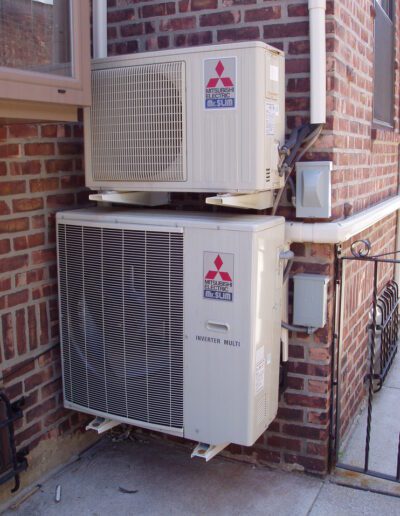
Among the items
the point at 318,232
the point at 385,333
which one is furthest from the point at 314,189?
the point at 385,333

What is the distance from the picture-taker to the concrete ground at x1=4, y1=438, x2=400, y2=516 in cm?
291

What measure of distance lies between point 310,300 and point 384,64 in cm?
268

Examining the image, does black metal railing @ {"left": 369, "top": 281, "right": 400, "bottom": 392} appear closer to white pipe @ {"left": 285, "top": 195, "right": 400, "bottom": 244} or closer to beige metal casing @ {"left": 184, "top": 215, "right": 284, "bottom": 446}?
white pipe @ {"left": 285, "top": 195, "right": 400, "bottom": 244}

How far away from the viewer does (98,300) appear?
2.98 metres

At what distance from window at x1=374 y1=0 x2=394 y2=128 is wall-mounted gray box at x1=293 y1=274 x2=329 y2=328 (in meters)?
1.86

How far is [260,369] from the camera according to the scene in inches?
110

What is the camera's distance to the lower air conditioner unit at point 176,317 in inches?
106

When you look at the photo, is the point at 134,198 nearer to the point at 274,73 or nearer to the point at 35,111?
Result: the point at 35,111

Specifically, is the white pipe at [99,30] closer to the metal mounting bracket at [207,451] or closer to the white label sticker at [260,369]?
the white label sticker at [260,369]

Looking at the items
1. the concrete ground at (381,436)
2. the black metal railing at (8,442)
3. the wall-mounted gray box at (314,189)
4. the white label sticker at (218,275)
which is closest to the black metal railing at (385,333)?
the concrete ground at (381,436)

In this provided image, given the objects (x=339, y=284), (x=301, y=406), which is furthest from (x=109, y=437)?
(x=339, y=284)

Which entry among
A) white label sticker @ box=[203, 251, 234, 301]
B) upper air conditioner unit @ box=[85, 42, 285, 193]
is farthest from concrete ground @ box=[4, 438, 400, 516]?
upper air conditioner unit @ box=[85, 42, 285, 193]

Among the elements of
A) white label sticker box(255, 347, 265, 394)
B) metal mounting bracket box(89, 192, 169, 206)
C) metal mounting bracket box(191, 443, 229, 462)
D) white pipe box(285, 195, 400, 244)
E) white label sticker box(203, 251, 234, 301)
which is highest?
metal mounting bracket box(89, 192, 169, 206)

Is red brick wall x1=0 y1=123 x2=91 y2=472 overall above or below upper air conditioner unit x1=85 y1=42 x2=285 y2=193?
below
